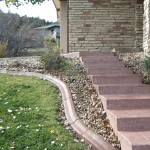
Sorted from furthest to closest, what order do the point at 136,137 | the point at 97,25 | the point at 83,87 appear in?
the point at 97,25, the point at 83,87, the point at 136,137

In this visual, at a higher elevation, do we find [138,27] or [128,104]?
[138,27]

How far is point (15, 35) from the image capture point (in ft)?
61.0

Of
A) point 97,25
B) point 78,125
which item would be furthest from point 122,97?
point 97,25

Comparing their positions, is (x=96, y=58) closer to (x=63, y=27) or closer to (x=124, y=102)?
(x=124, y=102)

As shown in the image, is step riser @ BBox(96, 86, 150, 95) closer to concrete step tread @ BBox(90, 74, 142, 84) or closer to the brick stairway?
the brick stairway

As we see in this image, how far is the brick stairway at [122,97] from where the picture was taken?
4.58 meters

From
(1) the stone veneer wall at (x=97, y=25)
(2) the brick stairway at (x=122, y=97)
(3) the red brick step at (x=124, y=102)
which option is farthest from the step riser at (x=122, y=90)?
(1) the stone veneer wall at (x=97, y=25)

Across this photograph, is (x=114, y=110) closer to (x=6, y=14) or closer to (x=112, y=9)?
(x=112, y=9)

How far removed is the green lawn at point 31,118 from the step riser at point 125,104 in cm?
80

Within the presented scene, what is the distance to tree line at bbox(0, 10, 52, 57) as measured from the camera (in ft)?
59.0

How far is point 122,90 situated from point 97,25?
5.41m

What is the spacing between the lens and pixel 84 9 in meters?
11.4

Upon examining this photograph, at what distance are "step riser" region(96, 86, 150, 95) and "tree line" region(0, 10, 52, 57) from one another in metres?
10.6

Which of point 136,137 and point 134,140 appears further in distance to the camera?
point 136,137
